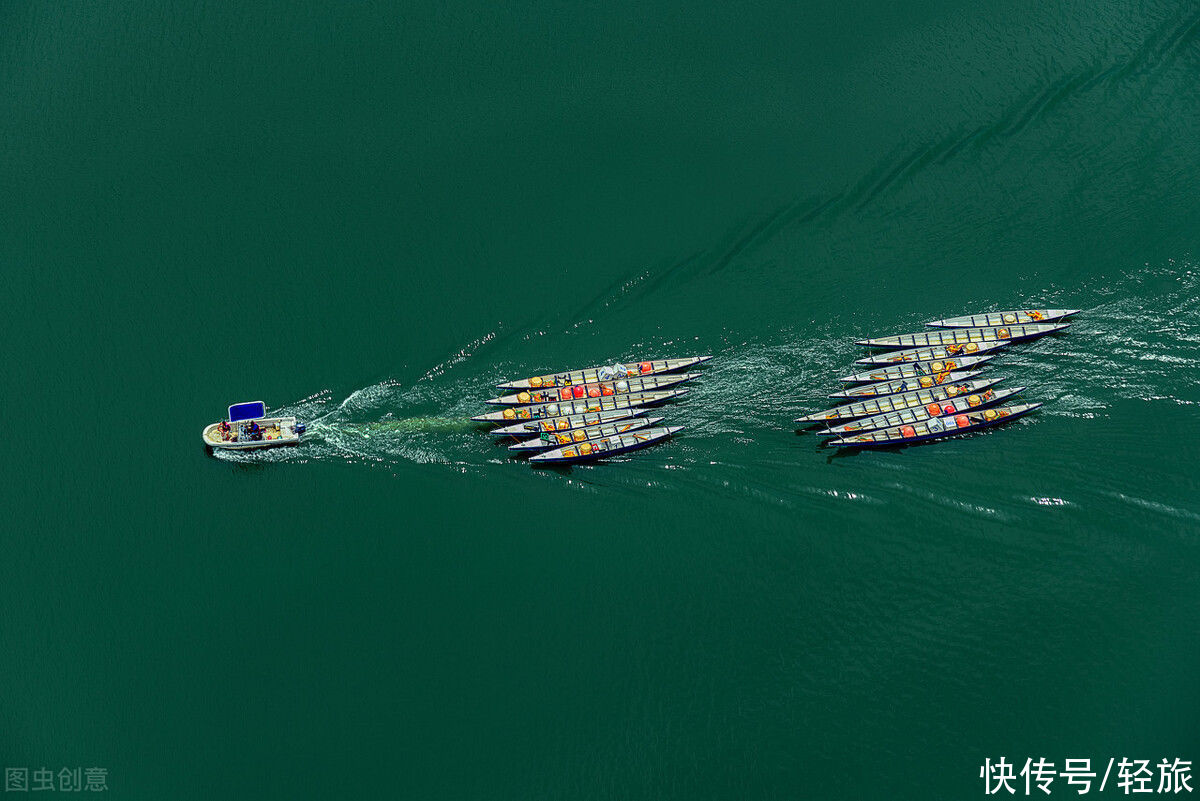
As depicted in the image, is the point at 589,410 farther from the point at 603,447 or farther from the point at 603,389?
the point at 603,447

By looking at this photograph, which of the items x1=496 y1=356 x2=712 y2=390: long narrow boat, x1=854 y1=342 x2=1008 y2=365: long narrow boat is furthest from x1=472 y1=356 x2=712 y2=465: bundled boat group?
x1=854 y1=342 x2=1008 y2=365: long narrow boat

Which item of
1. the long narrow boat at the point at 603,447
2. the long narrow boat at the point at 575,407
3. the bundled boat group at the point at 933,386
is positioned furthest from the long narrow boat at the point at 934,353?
the long narrow boat at the point at 603,447

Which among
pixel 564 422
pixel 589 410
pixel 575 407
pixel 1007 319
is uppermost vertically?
pixel 1007 319

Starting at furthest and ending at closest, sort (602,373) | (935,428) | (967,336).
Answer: (967,336)
(602,373)
(935,428)

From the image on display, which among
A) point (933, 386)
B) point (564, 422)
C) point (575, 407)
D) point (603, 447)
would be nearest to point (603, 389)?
point (575, 407)

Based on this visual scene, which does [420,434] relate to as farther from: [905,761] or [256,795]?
[905,761]

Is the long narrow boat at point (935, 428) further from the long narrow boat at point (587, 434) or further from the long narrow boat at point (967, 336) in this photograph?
the long narrow boat at point (587, 434)

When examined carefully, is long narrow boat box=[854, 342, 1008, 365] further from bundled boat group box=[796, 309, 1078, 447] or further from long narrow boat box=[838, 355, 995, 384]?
long narrow boat box=[838, 355, 995, 384]

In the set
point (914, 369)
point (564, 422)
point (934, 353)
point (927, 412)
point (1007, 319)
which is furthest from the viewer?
point (1007, 319)
